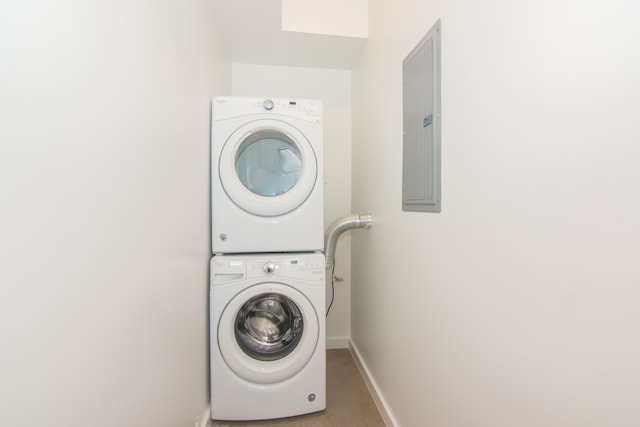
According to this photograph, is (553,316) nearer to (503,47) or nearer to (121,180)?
(503,47)

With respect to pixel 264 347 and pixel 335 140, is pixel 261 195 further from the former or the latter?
pixel 335 140

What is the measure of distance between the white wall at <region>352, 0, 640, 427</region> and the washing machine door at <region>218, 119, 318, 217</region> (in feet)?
2.13

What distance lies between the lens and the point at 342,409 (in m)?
1.62

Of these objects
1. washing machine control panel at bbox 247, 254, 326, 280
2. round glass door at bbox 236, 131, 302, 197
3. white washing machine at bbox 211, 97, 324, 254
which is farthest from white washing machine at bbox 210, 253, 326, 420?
round glass door at bbox 236, 131, 302, 197

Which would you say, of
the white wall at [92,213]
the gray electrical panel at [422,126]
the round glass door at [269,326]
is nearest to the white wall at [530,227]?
the gray electrical panel at [422,126]

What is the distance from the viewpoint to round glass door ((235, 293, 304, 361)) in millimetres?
1560

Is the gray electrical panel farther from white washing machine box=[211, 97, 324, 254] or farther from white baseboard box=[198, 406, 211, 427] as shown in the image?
white baseboard box=[198, 406, 211, 427]

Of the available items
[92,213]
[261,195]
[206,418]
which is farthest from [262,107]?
[206,418]

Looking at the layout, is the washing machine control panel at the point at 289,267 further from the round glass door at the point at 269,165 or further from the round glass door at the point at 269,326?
the round glass door at the point at 269,165

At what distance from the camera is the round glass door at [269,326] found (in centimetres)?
156

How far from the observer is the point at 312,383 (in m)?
1.53

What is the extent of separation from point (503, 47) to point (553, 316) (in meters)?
0.65

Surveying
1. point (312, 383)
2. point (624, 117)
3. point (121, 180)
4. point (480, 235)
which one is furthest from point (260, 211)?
point (624, 117)

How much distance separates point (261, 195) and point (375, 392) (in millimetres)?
1304
